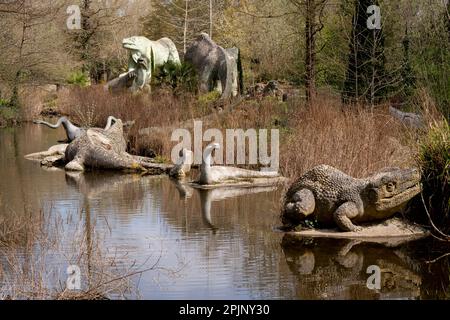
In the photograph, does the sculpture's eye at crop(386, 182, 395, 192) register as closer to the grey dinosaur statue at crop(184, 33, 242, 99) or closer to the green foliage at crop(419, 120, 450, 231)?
the green foliage at crop(419, 120, 450, 231)

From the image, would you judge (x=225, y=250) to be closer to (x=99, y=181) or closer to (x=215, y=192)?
(x=215, y=192)

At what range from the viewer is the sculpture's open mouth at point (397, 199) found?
8469 millimetres

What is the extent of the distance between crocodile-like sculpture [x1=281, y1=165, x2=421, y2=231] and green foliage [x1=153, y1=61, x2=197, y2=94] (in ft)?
48.6

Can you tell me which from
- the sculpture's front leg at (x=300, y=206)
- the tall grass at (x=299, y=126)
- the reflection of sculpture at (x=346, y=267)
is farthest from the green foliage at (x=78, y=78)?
the reflection of sculpture at (x=346, y=267)

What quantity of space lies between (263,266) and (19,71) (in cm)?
2143

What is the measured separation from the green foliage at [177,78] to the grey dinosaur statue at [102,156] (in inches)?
287

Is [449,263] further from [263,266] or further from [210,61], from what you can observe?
[210,61]

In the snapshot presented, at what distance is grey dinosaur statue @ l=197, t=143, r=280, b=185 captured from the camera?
12641mm

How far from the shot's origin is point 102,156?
1547cm

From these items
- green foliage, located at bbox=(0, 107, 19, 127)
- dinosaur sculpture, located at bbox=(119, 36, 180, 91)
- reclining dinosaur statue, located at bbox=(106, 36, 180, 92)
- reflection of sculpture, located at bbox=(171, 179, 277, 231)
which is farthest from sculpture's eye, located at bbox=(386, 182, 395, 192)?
green foliage, located at bbox=(0, 107, 19, 127)

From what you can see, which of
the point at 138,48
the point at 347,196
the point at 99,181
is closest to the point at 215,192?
the point at 99,181

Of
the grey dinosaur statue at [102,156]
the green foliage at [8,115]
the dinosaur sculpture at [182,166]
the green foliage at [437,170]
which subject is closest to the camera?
the green foliage at [437,170]

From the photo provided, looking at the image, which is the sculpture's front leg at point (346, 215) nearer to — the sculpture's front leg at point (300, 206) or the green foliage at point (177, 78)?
the sculpture's front leg at point (300, 206)

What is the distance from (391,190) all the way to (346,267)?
147cm
